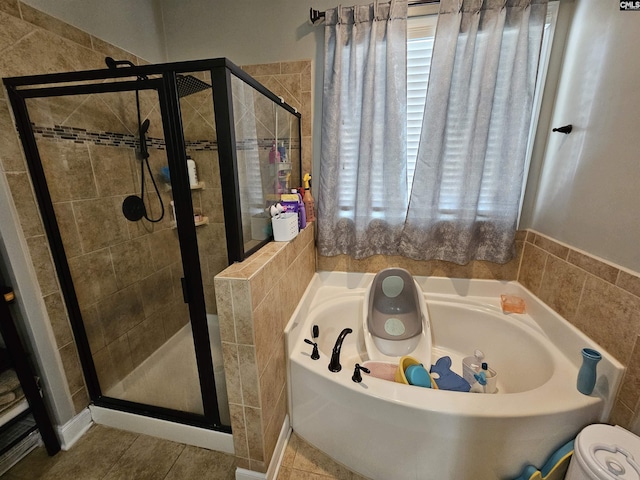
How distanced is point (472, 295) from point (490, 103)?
3.75 ft

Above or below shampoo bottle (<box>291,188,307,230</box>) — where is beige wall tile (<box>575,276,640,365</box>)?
below

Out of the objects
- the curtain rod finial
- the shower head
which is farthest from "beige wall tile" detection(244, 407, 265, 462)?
the curtain rod finial

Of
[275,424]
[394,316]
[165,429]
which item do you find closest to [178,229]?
[275,424]

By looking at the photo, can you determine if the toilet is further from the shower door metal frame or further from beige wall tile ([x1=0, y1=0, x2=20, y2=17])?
beige wall tile ([x1=0, y1=0, x2=20, y2=17])

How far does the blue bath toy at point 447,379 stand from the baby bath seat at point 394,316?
14 centimetres

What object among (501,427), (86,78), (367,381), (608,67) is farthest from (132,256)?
(608,67)

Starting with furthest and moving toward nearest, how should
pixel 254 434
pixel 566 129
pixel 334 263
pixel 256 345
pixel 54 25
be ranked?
pixel 334 263
pixel 566 129
pixel 54 25
pixel 254 434
pixel 256 345

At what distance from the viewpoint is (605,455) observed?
0.82m

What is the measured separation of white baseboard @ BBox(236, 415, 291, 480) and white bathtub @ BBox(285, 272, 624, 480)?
62 mm

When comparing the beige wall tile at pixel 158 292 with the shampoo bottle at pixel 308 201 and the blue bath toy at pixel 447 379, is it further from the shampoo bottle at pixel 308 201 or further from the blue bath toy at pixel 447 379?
the blue bath toy at pixel 447 379

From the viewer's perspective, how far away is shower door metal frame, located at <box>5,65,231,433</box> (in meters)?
0.95

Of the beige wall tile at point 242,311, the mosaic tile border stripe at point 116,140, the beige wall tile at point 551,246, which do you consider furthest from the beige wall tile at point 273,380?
the beige wall tile at point 551,246

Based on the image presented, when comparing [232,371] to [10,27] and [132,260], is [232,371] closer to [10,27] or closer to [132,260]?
[132,260]

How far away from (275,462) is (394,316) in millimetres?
996
